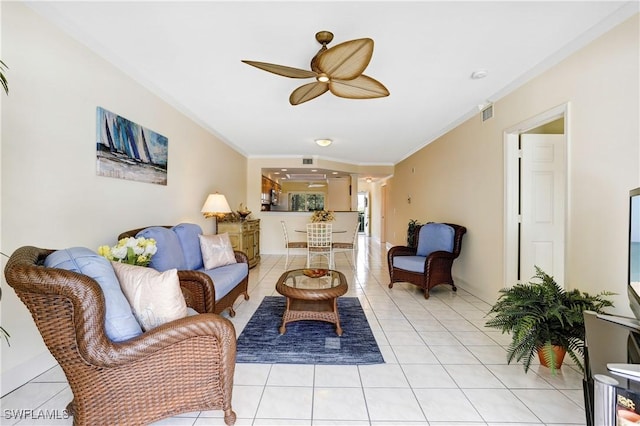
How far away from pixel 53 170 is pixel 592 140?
3.92 m

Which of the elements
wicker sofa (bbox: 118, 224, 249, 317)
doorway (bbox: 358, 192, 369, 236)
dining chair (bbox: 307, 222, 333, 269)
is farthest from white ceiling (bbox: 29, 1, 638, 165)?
doorway (bbox: 358, 192, 369, 236)

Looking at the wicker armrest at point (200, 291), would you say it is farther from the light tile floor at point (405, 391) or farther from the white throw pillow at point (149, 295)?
the white throw pillow at point (149, 295)

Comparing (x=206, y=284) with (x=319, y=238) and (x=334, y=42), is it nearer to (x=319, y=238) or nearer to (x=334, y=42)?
(x=334, y=42)

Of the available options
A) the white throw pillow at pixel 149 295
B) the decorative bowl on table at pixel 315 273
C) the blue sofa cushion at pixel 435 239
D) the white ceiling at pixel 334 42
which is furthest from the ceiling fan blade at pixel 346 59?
the blue sofa cushion at pixel 435 239

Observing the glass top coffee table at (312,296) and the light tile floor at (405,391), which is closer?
the light tile floor at (405,391)

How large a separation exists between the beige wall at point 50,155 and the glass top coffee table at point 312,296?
1693mm

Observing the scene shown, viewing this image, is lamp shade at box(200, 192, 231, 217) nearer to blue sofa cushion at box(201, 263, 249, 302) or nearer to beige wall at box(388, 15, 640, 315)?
blue sofa cushion at box(201, 263, 249, 302)

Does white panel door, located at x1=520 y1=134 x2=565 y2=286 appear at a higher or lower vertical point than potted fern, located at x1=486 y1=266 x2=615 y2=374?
higher

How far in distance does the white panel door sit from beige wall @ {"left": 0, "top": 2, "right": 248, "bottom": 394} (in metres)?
4.13

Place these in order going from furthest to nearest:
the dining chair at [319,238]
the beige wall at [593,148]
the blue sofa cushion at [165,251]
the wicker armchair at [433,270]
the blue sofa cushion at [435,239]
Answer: the dining chair at [319,238], the blue sofa cushion at [435,239], the wicker armchair at [433,270], the blue sofa cushion at [165,251], the beige wall at [593,148]

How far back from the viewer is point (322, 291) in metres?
2.44

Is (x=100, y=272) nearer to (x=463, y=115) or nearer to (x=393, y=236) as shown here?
(x=463, y=115)

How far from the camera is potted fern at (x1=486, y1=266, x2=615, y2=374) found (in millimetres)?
1771

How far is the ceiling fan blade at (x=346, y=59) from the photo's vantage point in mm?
1804
